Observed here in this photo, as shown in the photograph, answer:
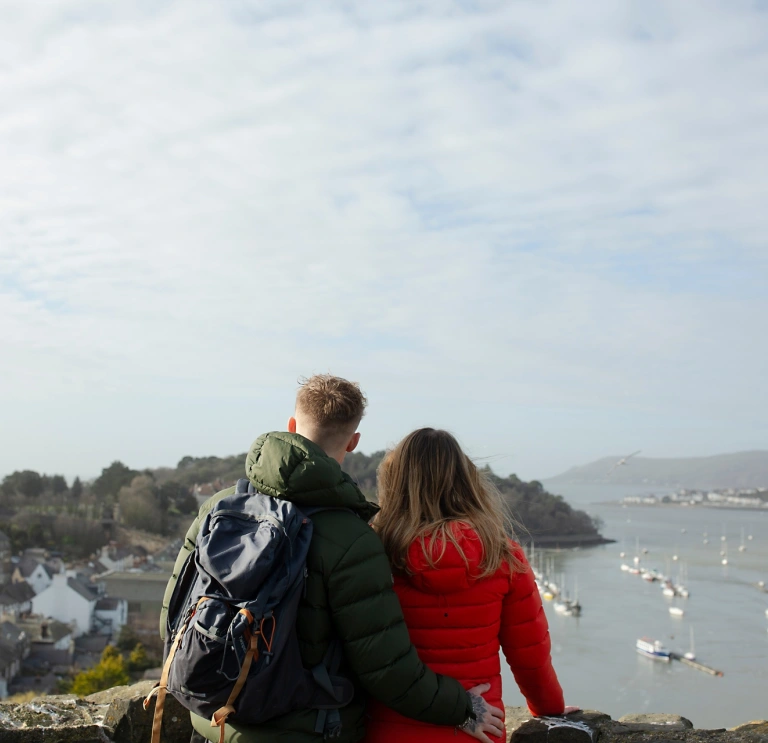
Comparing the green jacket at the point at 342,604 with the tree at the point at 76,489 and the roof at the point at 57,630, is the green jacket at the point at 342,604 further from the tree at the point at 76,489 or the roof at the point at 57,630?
the tree at the point at 76,489

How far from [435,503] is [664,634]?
27.3 meters

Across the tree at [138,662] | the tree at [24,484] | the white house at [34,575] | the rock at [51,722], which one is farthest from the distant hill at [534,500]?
the rock at [51,722]

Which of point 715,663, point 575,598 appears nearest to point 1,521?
point 575,598

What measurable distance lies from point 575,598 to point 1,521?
30.8 metres

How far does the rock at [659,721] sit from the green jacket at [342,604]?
88 centimetres

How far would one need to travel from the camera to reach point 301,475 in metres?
1.47

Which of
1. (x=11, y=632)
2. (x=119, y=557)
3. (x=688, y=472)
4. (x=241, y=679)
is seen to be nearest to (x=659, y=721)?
(x=241, y=679)

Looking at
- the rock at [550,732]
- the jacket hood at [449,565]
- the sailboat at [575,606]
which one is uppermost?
Answer: the jacket hood at [449,565]

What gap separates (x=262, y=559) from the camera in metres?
1.41

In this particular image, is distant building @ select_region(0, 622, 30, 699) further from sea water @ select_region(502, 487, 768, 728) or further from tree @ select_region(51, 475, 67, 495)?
tree @ select_region(51, 475, 67, 495)

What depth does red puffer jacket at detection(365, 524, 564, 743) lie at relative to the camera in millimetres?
1590

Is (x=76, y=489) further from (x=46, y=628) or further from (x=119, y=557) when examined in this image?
(x=46, y=628)

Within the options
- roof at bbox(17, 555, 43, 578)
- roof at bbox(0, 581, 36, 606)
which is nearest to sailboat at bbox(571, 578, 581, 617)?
roof at bbox(0, 581, 36, 606)

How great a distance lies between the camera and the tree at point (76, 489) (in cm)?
5383
